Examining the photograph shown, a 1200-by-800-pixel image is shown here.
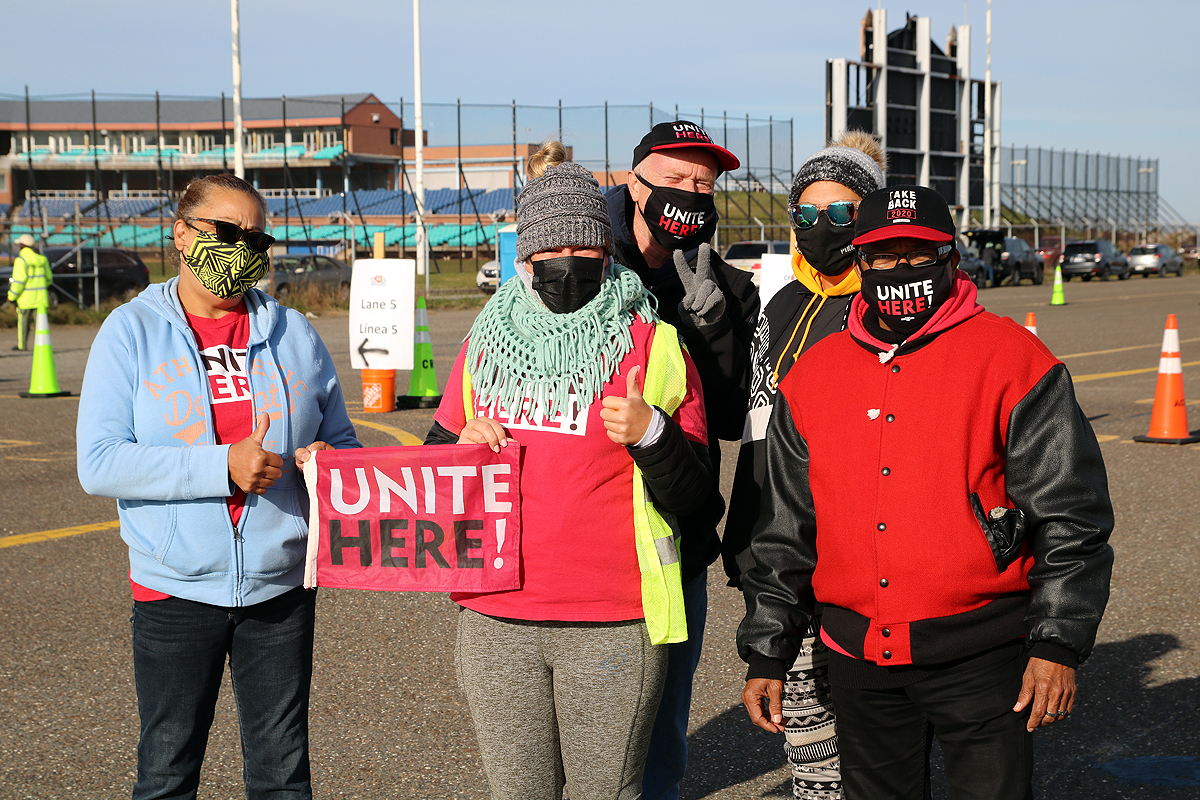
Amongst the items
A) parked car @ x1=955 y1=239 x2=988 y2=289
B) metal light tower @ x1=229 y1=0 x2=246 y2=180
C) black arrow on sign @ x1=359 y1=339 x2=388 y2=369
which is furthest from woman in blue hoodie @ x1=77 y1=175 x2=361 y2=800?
parked car @ x1=955 y1=239 x2=988 y2=289

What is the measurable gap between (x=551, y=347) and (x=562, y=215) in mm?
310

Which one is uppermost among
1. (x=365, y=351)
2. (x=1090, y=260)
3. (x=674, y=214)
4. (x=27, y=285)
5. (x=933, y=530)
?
(x=1090, y=260)

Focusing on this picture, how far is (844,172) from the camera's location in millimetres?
3225

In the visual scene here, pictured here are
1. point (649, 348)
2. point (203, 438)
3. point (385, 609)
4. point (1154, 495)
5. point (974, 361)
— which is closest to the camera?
point (974, 361)

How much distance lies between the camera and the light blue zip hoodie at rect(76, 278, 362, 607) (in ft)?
9.41

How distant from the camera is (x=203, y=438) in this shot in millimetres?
2953

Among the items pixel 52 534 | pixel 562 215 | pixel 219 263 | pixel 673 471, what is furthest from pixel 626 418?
pixel 52 534

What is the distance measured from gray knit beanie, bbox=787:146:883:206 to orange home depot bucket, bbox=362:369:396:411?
949 cm

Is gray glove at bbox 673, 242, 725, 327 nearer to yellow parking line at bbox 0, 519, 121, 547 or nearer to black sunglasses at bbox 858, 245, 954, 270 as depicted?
black sunglasses at bbox 858, 245, 954, 270

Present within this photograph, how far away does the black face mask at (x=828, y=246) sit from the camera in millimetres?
3137

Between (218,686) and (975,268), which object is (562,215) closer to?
(218,686)

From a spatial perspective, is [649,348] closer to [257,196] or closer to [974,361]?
[974,361]

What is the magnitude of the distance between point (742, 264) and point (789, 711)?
22.9 meters

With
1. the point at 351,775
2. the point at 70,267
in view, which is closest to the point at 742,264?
the point at 70,267
